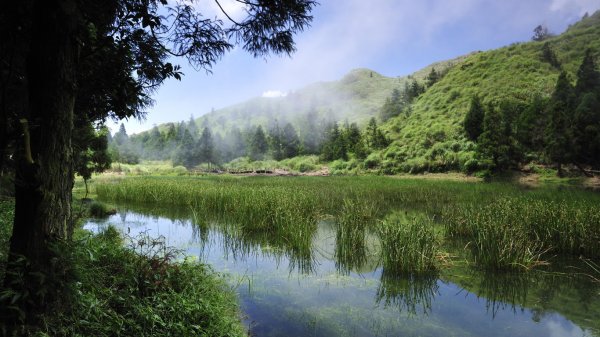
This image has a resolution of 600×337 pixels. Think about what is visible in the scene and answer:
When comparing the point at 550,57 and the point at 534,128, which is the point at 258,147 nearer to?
the point at 534,128

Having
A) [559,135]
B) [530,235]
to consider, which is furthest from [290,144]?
[530,235]

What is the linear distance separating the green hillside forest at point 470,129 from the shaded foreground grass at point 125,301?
106ft

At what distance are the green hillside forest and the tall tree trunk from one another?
33406 millimetres

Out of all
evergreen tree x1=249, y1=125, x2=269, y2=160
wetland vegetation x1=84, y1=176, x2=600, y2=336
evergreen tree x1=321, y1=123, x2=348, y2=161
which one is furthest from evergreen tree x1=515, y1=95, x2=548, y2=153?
evergreen tree x1=249, y1=125, x2=269, y2=160

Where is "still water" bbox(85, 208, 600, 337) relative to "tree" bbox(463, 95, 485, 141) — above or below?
below

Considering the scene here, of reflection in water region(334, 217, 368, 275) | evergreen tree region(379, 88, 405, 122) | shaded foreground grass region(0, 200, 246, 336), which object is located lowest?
reflection in water region(334, 217, 368, 275)

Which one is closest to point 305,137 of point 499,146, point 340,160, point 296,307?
point 340,160

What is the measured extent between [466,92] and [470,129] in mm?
26295

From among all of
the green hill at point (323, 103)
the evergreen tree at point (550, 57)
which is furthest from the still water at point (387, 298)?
the green hill at point (323, 103)

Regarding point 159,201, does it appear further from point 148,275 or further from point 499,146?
point 499,146

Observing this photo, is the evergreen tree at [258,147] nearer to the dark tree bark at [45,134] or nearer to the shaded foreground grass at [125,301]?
the shaded foreground grass at [125,301]

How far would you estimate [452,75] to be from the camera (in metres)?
76.5

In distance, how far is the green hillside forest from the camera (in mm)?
29625

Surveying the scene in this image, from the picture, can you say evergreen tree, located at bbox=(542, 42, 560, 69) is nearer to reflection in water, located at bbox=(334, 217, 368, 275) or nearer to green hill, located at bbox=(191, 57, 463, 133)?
green hill, located at bbox=(191, 57, 463, 133)
